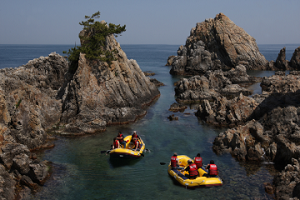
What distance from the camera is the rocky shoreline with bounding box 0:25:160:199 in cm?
2191

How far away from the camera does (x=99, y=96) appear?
3919cm

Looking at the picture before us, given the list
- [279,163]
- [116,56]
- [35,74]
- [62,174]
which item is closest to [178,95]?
[116,56]

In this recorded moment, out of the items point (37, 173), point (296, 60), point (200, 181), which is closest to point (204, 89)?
point (200, 181)

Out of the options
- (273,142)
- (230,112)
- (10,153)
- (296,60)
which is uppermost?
(296,60)

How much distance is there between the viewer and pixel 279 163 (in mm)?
25219

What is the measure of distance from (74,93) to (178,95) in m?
26.5

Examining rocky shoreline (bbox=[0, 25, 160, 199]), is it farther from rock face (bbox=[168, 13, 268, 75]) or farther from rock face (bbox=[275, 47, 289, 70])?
rock face (bbox=[275, 47, 289, 70])

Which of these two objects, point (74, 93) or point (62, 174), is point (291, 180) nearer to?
point (62, 174)

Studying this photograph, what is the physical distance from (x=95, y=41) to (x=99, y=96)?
921 centimetres

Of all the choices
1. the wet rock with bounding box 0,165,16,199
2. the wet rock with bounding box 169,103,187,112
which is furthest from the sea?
the wet rock with bounding box 169,103,187,112

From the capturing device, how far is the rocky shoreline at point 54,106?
71.9ft

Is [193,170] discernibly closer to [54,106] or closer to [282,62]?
[54,106]

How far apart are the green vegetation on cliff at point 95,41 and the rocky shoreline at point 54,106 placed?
47.3 inches

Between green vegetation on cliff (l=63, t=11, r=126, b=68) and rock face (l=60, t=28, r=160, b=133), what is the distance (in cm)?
112
